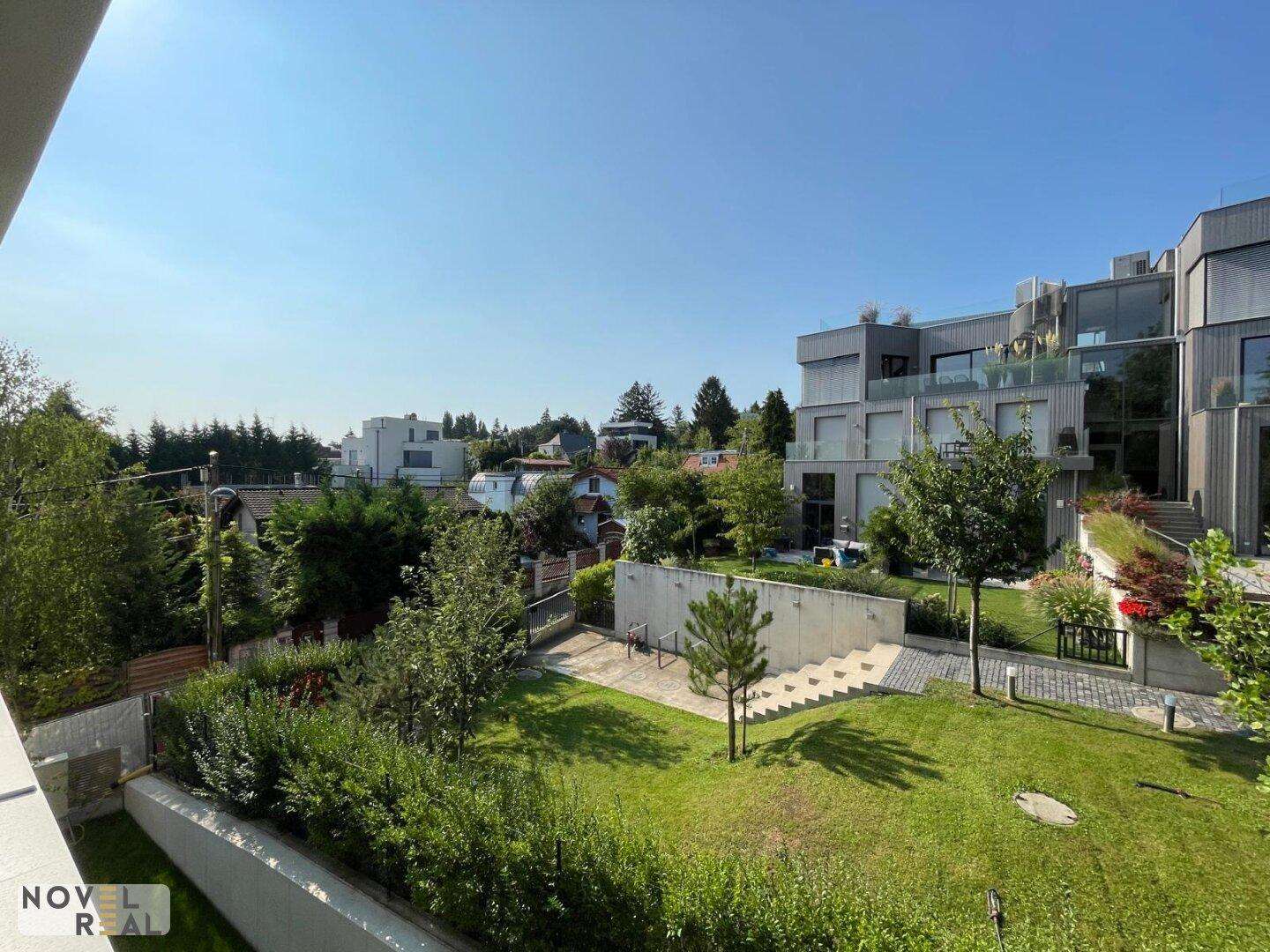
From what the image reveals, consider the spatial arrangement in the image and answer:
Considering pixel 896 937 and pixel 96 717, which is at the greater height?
pixel 896 937

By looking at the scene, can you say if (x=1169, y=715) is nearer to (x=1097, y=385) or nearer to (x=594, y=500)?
(x=1097, y=385)

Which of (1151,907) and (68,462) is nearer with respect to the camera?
(1151,907)

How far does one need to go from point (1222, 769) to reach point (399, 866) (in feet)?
31.9

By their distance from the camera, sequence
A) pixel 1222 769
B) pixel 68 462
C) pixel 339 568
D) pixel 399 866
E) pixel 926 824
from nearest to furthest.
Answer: pixel 399 866 → pixel 926 824 → pixel 1222 769 → pixel 68 462 → pixel 339 568

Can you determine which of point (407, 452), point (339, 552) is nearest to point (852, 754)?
point (339, 552)

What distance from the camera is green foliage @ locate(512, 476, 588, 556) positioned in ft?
86.9

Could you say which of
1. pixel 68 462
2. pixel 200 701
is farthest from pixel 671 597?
pixel 68 462

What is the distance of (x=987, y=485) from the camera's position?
8.91m

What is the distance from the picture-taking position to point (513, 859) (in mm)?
4352

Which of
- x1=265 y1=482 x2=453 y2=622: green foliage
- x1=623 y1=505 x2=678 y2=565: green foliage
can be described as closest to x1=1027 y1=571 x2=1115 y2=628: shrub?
x1=623 y1=505 x2=678 y2=565: green foliage

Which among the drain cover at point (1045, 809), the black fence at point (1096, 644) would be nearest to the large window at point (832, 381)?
the black fence at point (1096, 644)

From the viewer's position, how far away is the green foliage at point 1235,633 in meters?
3.22

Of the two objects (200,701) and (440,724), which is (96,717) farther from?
(440,724)

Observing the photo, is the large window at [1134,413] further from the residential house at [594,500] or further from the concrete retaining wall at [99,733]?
the concrete retaining wall at [99,733]
